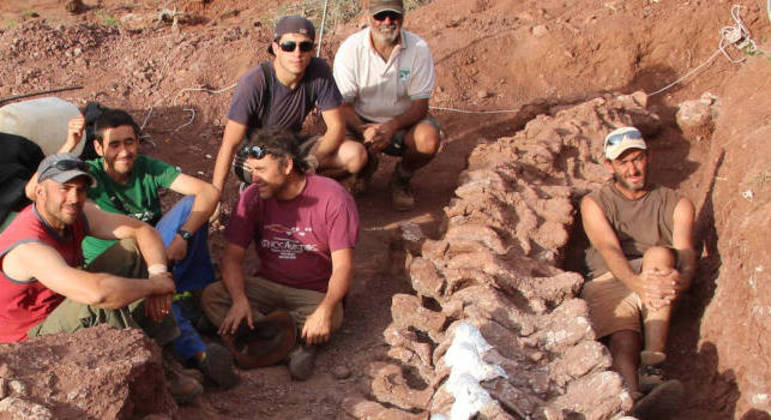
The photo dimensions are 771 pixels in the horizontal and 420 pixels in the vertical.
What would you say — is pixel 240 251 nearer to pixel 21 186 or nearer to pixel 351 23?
pixel 21 186

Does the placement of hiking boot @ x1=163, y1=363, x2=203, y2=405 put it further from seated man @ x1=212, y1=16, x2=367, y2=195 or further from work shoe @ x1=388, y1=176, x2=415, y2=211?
work shoe @ x1=388, y1=176, x2=415, y2=211

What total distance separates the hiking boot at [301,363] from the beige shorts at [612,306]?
1577 mm

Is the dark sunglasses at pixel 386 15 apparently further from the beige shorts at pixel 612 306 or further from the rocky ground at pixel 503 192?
the beige shorts at pixel 612 306

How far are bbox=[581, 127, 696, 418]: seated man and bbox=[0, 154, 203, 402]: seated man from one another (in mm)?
2310

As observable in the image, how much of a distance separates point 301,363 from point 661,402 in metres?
1.86

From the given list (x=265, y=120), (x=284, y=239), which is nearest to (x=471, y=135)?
(x=265, y=120)

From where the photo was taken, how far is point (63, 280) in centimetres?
346

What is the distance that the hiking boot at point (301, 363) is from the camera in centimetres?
434

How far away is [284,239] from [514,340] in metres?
1.58

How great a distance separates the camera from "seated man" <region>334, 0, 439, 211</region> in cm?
601

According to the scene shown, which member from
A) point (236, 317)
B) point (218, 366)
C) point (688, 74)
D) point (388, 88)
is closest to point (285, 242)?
point (236, 317)

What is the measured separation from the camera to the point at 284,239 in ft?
15.5

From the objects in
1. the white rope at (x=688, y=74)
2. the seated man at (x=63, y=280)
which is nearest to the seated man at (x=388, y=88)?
the seated man at (x=63, y=280)

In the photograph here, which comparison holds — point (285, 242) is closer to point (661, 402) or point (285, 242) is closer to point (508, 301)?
point (508, 301)
